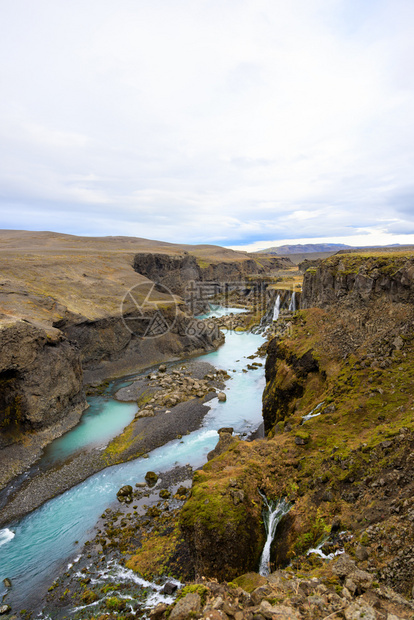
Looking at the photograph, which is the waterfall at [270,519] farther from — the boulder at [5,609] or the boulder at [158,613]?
the boulder at [5,609]

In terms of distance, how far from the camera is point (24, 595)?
16.8 m

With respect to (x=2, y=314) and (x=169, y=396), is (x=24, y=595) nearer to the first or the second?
(x=169, y=396)

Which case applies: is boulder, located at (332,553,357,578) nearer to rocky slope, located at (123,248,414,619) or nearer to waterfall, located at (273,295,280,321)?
rocky slope, located at (123,248,414,619)

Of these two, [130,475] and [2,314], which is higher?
[2,314]

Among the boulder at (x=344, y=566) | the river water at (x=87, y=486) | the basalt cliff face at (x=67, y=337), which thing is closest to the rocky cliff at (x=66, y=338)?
the basalt cliff face at (x=67, y=337)

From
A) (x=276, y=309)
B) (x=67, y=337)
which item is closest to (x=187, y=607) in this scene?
(x=67, y=337)

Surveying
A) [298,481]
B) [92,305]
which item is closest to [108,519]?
[298,481]

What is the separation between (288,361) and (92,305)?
40.0 meters

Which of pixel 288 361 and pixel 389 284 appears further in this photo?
pixel 288 361

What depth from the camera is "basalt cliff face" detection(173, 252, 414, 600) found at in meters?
11.5
